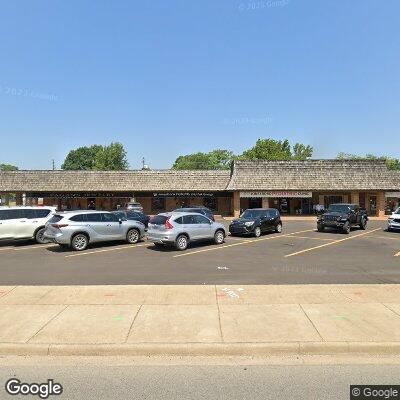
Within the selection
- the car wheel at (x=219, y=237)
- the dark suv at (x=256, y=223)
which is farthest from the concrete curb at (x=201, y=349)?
the dark suv at (x=256, y=223)

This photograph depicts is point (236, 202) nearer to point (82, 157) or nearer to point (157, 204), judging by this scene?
point (157, 204)

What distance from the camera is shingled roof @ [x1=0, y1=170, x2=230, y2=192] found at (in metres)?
38.8

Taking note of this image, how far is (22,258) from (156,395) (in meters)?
11.5

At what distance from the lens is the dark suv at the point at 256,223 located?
67.0 ft

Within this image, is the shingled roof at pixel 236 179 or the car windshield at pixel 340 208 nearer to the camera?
the car windshield at pixel 340 208

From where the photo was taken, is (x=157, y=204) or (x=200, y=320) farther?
(x=157, y=204)

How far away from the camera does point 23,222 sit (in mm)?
17812

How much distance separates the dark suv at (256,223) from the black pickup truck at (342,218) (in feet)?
9.94

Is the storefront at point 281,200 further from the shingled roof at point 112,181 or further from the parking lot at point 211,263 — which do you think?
the parking lot at point 211,263

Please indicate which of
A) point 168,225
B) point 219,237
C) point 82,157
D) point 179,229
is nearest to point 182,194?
point 219,237

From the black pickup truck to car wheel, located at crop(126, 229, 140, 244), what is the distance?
1196cm

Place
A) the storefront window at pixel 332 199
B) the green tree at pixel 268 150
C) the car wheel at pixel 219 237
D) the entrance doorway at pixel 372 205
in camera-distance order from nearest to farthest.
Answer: the car wheel at pixel 219 237 → the entrance doorway at pixel 372 205 → the storefront window at pixel 332 199 → the green tree at pixel 268 150

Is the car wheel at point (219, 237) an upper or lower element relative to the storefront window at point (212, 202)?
lower

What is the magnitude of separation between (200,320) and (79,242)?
10388 millimetres
